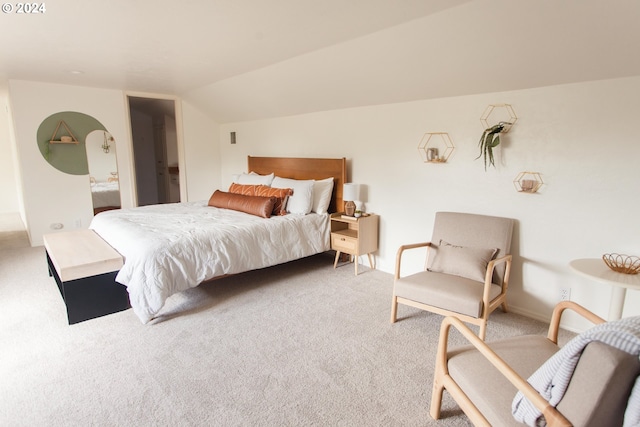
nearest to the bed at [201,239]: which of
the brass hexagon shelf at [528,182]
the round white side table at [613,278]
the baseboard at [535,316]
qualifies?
the brass hexagon shelf at [528,182]

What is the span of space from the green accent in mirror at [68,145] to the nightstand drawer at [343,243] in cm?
381

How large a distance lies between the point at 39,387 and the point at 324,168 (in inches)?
127

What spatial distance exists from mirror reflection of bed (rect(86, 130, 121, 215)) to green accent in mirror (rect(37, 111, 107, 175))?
74 mm

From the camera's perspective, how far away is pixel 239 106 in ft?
16.5

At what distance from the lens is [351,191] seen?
12.4 feet

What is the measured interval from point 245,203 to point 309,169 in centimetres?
97

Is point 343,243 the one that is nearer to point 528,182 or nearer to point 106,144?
point 528,182

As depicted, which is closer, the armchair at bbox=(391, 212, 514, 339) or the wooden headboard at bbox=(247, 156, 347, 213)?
the armchair at bbox=(391, 212, 514, 339)

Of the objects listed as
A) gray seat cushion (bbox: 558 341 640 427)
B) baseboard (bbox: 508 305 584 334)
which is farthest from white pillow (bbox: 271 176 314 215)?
gray seat cushion (bbox: 558 341 640 427)

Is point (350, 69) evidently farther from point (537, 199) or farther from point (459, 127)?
point (537, 199)

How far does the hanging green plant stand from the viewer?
2789 mm

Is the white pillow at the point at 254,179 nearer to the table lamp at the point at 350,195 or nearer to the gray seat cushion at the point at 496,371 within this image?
the table lamp at the point at 350,195

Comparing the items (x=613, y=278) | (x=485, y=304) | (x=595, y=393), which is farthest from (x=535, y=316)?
(x=595, y=393)

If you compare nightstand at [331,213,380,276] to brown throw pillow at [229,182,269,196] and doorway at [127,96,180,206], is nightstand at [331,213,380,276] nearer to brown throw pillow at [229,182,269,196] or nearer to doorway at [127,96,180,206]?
brown throw pillow at [229,182,269,196]
